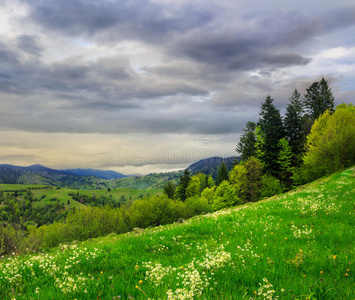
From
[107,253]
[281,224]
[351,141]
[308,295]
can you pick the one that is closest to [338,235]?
[281,224]

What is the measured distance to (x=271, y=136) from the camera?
65.2 m

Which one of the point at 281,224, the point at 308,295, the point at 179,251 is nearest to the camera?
the point at 308,295

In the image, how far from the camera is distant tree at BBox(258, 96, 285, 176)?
2539 inches

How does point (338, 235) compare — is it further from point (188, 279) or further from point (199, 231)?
point (188, 279)

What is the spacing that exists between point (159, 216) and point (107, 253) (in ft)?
311

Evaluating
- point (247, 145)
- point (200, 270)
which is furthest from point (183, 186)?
point (200, 270)

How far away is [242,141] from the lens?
270ft

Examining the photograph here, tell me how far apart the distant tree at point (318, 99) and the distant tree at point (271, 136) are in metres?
28.2

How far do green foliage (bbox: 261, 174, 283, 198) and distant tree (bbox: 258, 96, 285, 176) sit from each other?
227 inches

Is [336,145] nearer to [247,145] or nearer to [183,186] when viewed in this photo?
[247,145]

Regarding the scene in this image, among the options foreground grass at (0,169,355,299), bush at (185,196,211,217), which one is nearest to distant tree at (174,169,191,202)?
bush at (185,196,211,217)

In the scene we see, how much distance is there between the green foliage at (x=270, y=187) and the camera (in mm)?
57888

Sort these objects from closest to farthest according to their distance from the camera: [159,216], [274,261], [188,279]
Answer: [188,279], [274,261], [159,216]

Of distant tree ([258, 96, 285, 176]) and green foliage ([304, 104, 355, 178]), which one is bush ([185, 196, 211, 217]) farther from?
green foliage ([304, 104, 355, 178])
